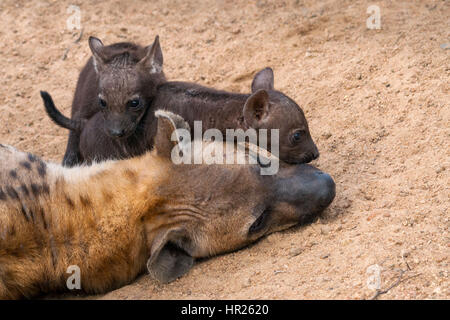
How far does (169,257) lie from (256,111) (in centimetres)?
150

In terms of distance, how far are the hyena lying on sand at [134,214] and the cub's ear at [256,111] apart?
2.63 feet

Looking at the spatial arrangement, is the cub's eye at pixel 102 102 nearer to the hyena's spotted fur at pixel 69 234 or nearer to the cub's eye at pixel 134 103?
the cub's eye at pixel 134 103

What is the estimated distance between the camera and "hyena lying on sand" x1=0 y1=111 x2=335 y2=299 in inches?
148

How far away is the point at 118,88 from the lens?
201 inches

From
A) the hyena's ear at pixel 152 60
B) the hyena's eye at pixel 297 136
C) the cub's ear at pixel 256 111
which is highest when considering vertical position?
the hyena's ear at pixel 152 60

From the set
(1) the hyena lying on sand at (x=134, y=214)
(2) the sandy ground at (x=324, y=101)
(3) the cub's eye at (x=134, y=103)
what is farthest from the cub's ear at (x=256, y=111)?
(3) the cub's eye at (x=134, y=103)

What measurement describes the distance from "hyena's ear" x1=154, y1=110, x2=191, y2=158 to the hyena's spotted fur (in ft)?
0.48

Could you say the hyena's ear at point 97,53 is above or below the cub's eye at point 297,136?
above

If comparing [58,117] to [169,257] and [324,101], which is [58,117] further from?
[324,101]

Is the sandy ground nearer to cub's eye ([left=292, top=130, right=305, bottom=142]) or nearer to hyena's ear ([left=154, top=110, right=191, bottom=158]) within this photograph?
cub's eye ([left=292, top=130, right=305, bottom=142])

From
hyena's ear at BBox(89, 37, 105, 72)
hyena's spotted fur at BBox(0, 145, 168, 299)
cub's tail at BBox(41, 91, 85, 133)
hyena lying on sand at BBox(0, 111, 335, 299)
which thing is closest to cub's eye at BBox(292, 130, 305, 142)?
hyena lying on sand at BBox(0, 111, 335, 299)

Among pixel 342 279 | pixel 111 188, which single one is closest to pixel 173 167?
pixel 111 188

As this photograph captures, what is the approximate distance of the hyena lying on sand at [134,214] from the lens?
3756 millimetres

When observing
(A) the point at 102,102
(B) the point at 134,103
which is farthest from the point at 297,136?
(A) the point at 102,102
